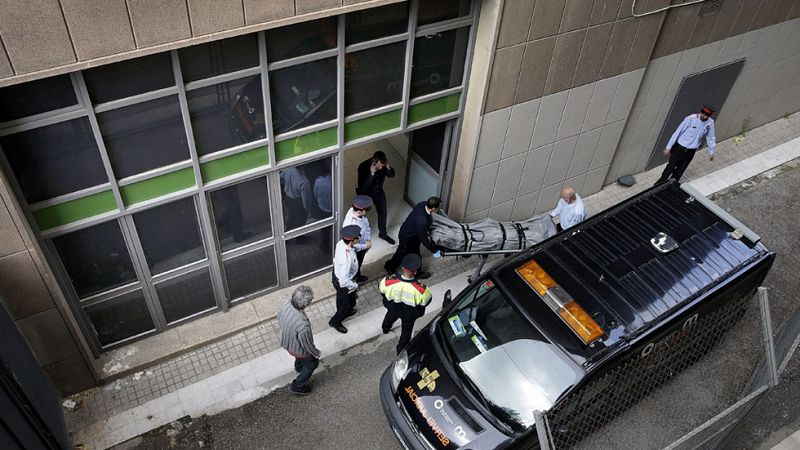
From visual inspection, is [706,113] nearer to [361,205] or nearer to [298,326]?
[361,205]

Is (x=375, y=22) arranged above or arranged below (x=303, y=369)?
above

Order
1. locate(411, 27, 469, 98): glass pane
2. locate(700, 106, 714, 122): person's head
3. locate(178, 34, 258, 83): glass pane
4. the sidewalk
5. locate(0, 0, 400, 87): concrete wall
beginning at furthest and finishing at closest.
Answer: locate(700, 106, 714, 122): person's head → locate(411, 27, 469, 98): glass pane → the sidewalk → locate(178, 34, 258, 83): glass pane → locate(0, 0, 400, 87): concrete wall

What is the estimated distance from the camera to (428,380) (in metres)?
6.75

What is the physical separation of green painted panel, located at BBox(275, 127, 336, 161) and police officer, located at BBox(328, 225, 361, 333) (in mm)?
1019

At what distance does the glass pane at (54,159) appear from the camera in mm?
5797

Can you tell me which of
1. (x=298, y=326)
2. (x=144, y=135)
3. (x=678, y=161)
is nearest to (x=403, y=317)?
(x=298, y=326)

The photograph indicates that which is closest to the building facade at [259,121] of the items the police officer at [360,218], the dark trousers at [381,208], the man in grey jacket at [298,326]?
the police officer at [360,218]

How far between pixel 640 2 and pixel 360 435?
6364mm

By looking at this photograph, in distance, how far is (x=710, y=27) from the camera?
31.2ft

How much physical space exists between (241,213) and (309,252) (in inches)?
51.7

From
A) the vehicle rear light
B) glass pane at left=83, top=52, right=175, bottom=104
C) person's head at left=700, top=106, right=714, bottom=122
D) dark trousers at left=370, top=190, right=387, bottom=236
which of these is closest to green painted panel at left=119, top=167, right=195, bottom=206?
glass pane at left=83, top=52, right=175, bottom=104

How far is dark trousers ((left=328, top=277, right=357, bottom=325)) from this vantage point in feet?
25.8

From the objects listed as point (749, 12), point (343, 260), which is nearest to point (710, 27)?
point (749, 12)

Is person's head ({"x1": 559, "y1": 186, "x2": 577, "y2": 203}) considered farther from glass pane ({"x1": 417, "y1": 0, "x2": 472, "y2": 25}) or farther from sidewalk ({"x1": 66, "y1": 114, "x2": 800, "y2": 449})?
glass pane ({"x1": 417, "y1": 0, "x2": 472, "y2": 25})
